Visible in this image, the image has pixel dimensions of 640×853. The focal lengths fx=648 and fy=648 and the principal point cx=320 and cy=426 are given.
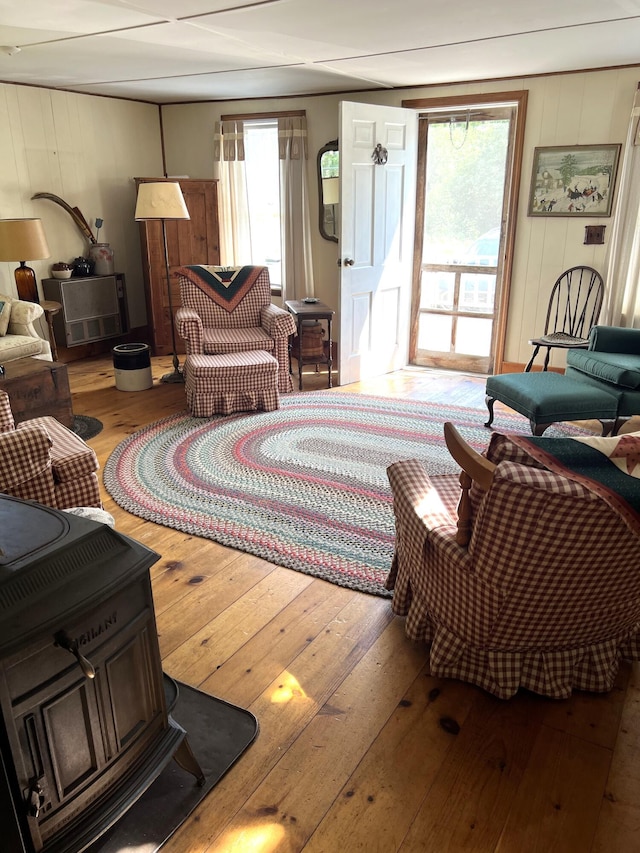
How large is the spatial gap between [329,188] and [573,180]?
2021 millimetres

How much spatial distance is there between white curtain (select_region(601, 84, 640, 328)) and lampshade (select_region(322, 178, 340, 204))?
2.26 meters

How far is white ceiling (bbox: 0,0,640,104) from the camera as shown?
2.92 m

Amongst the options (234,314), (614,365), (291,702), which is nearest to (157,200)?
(234,314)

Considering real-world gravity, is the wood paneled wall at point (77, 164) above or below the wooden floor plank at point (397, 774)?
above

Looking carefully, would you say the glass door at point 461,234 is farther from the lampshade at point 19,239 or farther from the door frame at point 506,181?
the lampshade at point 19,239

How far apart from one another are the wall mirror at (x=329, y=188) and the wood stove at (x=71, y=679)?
186 inches

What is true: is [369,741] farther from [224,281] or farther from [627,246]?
[627,246]

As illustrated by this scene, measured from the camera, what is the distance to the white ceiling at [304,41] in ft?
9.57

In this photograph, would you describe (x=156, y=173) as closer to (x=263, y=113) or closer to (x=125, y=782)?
(x=263, y=113)

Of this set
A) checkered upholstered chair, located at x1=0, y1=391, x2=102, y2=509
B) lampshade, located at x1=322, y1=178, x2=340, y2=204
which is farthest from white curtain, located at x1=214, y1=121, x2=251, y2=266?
checkered upholstered chair, located at x1=0, y1=391, x2=102, y2=509

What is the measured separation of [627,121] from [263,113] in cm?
308

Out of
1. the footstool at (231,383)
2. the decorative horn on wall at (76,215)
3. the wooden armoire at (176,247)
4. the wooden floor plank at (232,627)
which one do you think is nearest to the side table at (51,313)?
the decorative horn on wall at (76,215)

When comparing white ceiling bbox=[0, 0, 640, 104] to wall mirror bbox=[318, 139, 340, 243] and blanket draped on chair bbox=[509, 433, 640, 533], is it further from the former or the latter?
blanket draped on chair bbox=[509, 433, 640, 533]

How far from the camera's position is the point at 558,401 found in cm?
369
